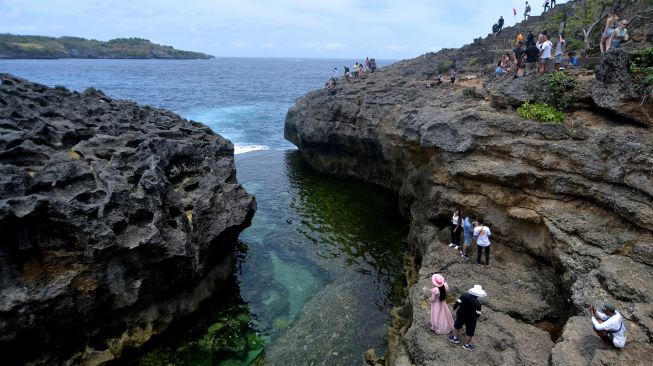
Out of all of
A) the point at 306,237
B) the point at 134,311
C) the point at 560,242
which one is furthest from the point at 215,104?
the point at 560,242

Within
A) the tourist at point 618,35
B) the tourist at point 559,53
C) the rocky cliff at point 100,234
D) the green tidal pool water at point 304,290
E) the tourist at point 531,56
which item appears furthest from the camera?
the tourist at point 531,56

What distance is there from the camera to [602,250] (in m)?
14.6

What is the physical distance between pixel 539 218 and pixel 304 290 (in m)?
11.8

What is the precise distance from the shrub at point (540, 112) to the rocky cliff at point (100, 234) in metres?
14.4

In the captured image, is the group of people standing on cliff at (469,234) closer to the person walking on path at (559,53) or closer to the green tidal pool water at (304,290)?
the green tidal pool water at (304,290)

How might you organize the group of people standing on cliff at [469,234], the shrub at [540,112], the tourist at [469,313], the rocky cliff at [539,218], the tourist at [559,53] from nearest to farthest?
the tourist at [469,313], the rocky cliff at [539,218], the group of people standing on cliff at [469,234], the shrub at [540,112], the tourist at [559,53]

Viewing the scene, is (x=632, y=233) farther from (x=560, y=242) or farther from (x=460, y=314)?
(x=460, y=314)

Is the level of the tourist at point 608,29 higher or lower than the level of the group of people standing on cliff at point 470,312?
higher

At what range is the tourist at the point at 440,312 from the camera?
1275 centimetres

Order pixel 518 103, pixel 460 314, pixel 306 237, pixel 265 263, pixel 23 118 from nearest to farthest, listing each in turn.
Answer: pixel 460 314 < pixel 518 103 < pixel 23 118 < pixel 265 263 < pixel 306 237

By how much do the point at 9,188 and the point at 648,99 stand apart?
79.3 ft

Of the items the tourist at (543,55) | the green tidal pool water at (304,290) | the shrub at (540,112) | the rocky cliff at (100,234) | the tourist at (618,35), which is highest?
the tourist at (618,35)

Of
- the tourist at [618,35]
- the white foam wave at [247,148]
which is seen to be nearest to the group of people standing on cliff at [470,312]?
the tourist at [618,35]

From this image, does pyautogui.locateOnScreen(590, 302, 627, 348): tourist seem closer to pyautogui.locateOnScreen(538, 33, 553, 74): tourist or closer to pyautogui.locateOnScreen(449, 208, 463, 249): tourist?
pyautogui.locateOnScreen(449, 208, 463, 249): tourist
